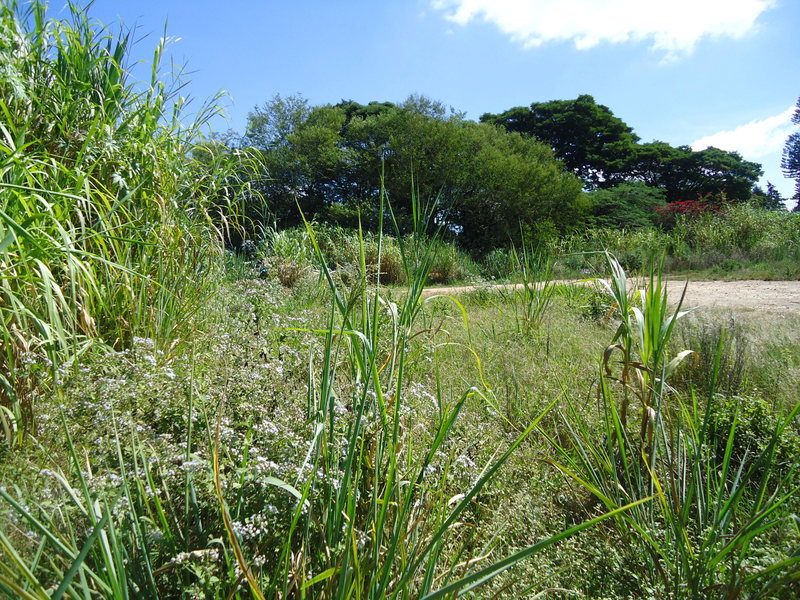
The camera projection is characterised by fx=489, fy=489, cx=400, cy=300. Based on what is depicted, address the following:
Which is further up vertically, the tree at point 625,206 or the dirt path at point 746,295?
the tree at point 625,206

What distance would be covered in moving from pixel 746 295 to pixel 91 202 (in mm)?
6501

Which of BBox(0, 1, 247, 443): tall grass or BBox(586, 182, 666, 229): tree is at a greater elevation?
BBox(586, 182, 666, 229): tree

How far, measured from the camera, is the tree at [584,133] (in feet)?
85.8

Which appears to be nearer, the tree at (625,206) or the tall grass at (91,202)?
the tall grass at (91,202)

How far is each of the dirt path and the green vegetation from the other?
1.35 meters

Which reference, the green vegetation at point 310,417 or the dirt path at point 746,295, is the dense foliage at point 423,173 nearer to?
the dirt path at point 746,295

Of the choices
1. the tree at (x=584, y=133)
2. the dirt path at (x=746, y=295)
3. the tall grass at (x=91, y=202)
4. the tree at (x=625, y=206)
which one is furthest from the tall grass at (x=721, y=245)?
the tree at (x=584, y=133)

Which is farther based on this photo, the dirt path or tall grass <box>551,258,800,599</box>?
the dirt path

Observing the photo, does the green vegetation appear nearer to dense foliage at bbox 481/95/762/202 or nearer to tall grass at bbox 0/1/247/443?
tall grass at bbox 0/1/247/443

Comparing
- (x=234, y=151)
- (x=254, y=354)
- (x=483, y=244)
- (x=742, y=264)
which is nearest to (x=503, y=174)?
(x=483, y=244)

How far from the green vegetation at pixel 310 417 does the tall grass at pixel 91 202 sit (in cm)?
2

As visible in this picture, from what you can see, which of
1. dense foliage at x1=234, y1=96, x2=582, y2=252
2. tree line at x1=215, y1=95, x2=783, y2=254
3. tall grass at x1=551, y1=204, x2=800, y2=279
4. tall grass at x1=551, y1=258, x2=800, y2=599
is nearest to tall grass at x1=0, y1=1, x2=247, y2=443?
tall grass at x1=551, y1=258, x2=800, y2=599

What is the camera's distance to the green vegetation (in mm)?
1020

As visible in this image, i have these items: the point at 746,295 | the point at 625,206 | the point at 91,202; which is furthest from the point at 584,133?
the point at 91,202
